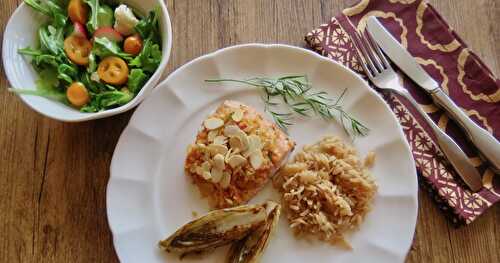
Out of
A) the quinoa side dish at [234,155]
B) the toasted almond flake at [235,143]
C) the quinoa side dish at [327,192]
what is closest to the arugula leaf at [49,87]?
the quinoa side dish at [234,155]

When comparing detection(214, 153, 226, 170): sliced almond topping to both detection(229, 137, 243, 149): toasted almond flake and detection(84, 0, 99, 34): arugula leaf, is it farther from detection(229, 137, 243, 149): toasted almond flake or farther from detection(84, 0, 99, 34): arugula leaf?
detection(84, 0, 99, 34): arugula leaf

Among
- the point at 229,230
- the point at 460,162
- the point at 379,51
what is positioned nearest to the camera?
the point at 229,230

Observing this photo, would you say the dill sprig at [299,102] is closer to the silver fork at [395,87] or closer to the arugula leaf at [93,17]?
the silver fork at [395,87]

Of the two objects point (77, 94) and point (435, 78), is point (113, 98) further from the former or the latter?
point (435, 78)

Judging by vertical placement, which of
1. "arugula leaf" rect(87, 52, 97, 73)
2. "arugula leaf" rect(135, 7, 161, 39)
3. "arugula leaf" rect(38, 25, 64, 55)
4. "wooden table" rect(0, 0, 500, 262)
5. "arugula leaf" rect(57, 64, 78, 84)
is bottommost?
"wooden table" rect(0, 0, 500, 262)

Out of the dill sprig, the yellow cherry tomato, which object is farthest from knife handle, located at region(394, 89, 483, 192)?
the yellow cherry tomato

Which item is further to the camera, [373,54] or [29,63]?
[373,54]

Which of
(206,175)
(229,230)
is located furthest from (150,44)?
(229,230)
